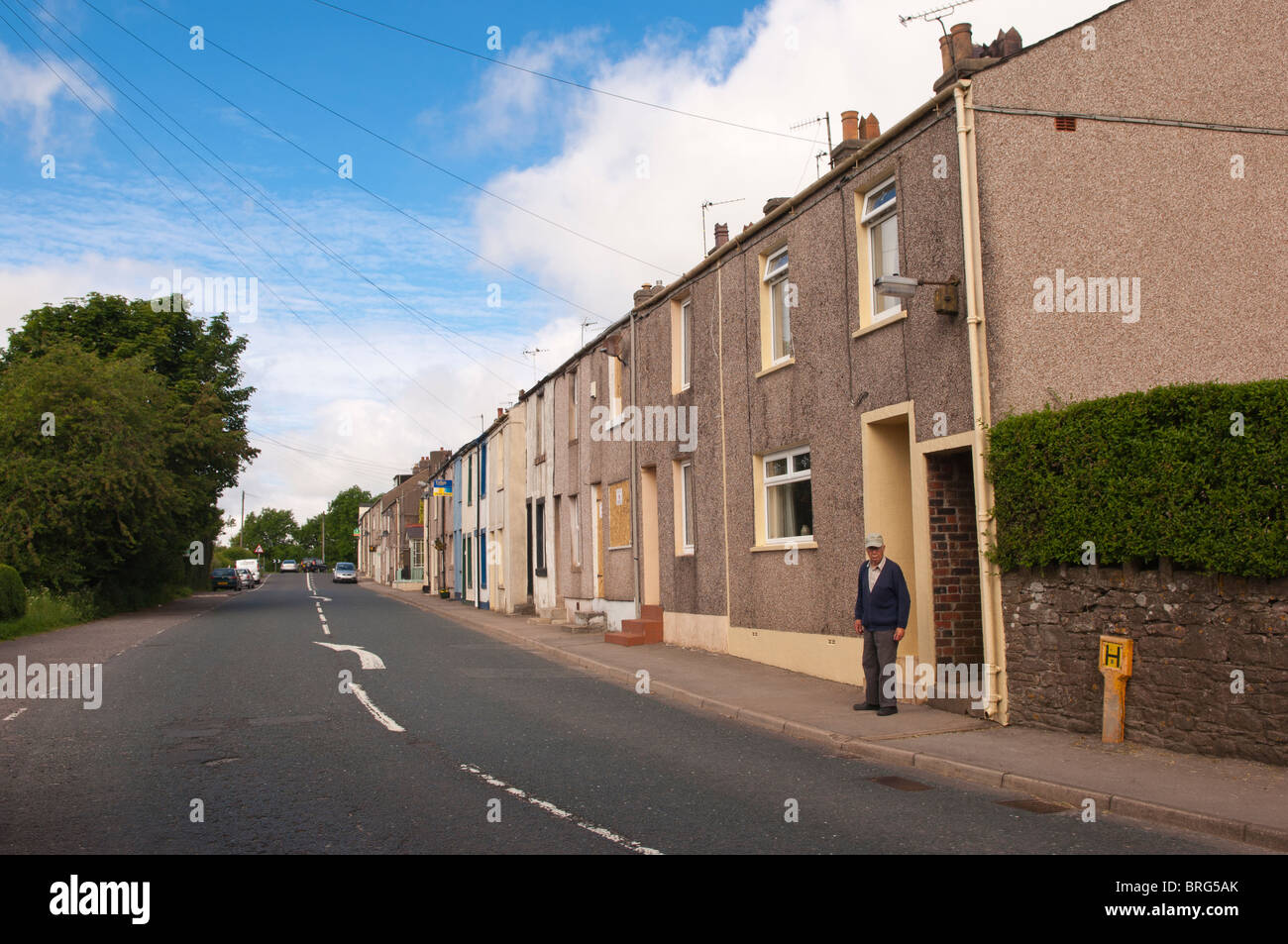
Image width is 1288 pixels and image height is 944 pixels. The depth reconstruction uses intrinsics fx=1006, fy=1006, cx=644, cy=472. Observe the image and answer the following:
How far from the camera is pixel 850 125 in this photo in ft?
47.9

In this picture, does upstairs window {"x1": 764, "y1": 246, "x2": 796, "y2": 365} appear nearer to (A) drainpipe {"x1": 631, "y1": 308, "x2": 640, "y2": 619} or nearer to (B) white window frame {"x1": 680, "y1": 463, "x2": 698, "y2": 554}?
(B) white window frame {"x1": 680, "y1": 463, "x2": 698, "y2": 554}

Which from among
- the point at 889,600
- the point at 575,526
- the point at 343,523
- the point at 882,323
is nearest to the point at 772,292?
the point at 882,323

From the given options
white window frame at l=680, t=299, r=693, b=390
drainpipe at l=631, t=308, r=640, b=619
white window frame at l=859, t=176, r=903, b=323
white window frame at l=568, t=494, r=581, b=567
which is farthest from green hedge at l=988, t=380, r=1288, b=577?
white window frame at l=568, t=494, r=581, b=567

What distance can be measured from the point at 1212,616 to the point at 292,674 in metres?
11.7

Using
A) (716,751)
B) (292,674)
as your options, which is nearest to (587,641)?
(292,674)

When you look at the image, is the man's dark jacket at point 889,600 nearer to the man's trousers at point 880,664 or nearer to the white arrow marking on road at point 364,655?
the man's trousers at point 880,664

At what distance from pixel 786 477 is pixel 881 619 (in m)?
4.29

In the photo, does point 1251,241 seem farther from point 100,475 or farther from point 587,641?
point 100,475

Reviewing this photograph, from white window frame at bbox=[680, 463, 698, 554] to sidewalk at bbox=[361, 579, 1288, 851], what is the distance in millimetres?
4098

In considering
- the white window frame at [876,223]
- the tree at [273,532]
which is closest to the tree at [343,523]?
the tree at [273,532]

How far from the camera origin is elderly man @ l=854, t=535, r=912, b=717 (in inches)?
424

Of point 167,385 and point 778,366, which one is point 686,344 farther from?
point 167,385

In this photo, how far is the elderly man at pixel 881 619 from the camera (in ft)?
35.4

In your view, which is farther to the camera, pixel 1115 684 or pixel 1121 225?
pixel 1121 225
